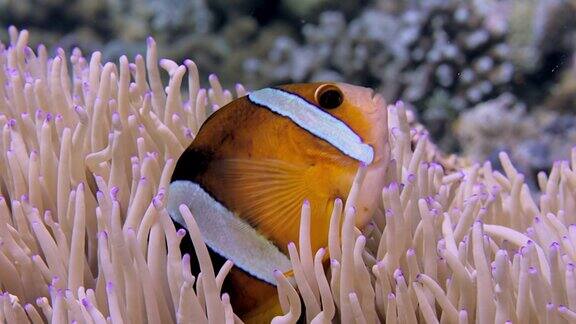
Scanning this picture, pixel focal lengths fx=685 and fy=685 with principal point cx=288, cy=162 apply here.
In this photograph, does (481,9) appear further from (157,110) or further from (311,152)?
(311,152)

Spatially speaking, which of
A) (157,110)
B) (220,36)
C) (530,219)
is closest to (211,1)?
(220,36)

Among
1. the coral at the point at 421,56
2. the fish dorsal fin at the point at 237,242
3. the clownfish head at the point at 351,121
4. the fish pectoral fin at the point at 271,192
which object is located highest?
the coral at the point at 421,56

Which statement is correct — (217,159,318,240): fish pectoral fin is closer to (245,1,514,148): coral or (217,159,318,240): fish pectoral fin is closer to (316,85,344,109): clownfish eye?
(316,85,344,109): clownfish eye

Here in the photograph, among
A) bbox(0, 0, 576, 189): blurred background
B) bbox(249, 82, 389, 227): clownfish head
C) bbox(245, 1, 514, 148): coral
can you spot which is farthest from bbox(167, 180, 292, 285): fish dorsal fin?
bbox(245, 1, 514, 148): coral

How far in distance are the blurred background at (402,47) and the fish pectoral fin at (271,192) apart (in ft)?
6.36

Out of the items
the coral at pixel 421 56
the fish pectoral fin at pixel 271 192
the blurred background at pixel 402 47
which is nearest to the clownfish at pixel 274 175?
the fish pectoral fin at pixel 271 192

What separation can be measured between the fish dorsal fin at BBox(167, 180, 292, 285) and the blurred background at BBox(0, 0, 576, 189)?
196 centimetres

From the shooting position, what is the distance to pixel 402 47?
137 inches

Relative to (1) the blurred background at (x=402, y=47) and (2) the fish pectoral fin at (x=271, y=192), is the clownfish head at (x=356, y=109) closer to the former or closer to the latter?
(2) the fish pectoral fin at (x=271, y=192)

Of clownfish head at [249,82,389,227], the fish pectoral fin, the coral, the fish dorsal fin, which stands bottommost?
the fish dorsal fin

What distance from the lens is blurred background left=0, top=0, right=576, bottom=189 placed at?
3.16 m

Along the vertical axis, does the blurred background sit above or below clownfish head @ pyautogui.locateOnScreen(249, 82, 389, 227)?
above

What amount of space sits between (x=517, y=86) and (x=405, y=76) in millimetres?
550

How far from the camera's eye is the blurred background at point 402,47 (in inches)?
124
